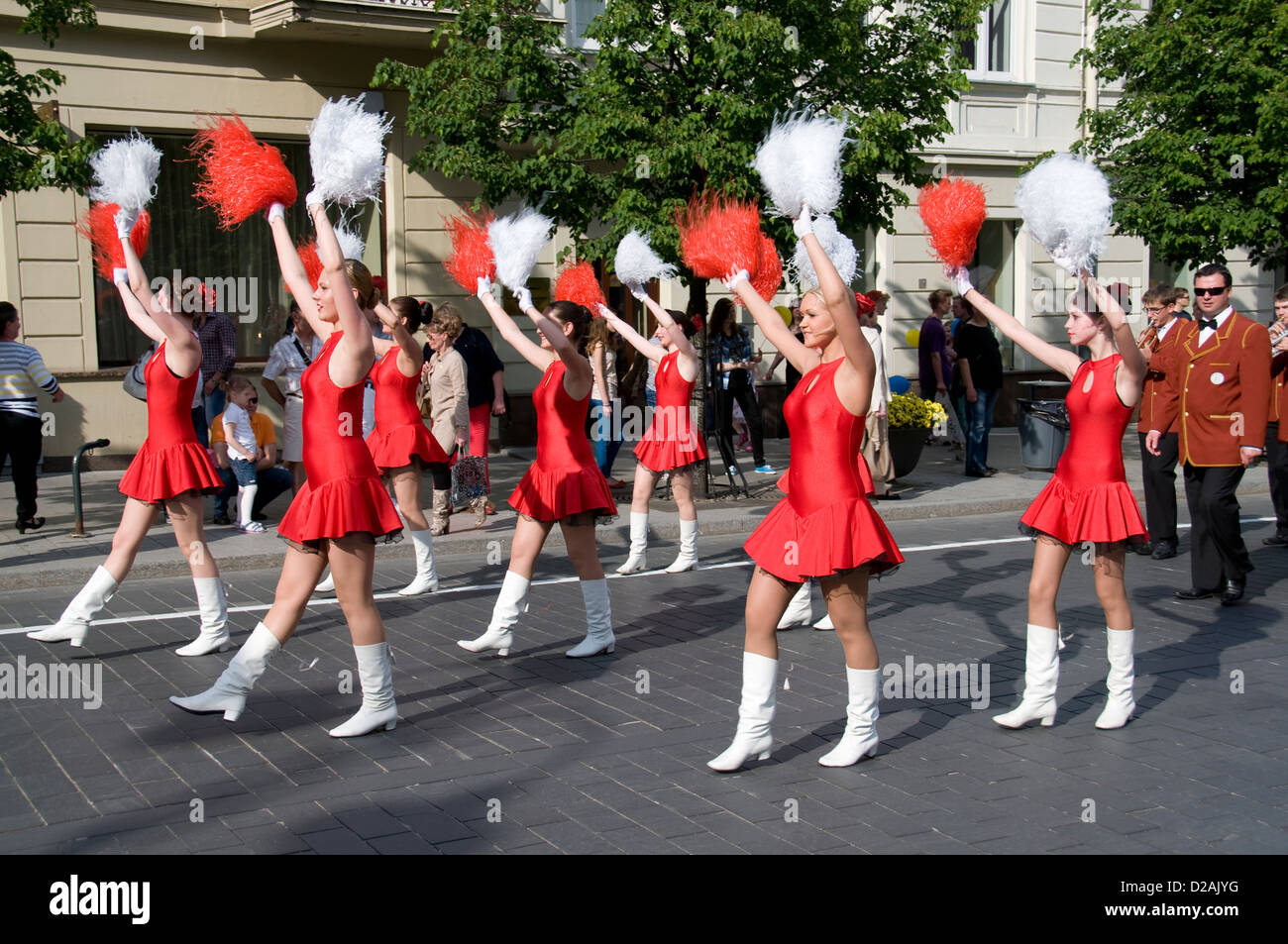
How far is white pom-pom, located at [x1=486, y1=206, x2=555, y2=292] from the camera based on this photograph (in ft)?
22.8

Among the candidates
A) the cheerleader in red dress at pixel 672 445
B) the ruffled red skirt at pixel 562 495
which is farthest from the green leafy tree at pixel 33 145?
the ruffled red skirt at pixel 562 495

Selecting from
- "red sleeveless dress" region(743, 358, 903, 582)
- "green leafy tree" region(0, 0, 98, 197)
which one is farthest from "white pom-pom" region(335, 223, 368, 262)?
"green leafy tree" region(0, 0, 98, 197)

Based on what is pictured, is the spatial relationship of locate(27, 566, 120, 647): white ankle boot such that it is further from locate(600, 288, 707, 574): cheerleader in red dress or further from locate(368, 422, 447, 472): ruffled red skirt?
locate(600, 288, 707, 574): cheerleader in red dress

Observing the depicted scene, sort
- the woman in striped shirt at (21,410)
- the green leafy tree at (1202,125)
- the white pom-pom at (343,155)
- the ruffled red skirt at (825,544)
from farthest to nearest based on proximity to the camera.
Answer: the green leafy tree at (1202,125) < the woman in striped shirt at (21,410) < the white pom-pom at (343,155) < the ruffled red skirt at (825,544)

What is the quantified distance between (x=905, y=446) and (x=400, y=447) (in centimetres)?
743

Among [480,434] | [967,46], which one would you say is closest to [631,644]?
[480,434]

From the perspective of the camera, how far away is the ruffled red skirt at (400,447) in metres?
8.69

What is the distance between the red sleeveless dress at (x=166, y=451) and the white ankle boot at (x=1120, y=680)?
15.6ft

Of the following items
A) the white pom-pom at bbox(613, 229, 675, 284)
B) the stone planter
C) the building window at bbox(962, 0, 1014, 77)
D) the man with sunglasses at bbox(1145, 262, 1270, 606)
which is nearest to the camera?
the white pom-pom at bbox(613, 229, 675, 284)

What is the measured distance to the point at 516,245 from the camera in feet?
22.9

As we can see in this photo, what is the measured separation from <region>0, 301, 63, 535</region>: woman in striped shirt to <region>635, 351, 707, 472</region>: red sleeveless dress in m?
5.18

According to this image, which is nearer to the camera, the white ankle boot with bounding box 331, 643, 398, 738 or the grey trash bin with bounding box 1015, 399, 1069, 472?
the white ankle boot with bounding box 331, 643, 398, 738

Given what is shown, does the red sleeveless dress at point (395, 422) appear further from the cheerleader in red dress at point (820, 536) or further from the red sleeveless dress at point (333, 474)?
the cheerleader in red dress at point (820, 536)

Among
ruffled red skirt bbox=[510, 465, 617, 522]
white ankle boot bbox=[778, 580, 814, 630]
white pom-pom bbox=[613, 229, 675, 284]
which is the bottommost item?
white ankle boot bbox=[778, 580, 814, 630]
